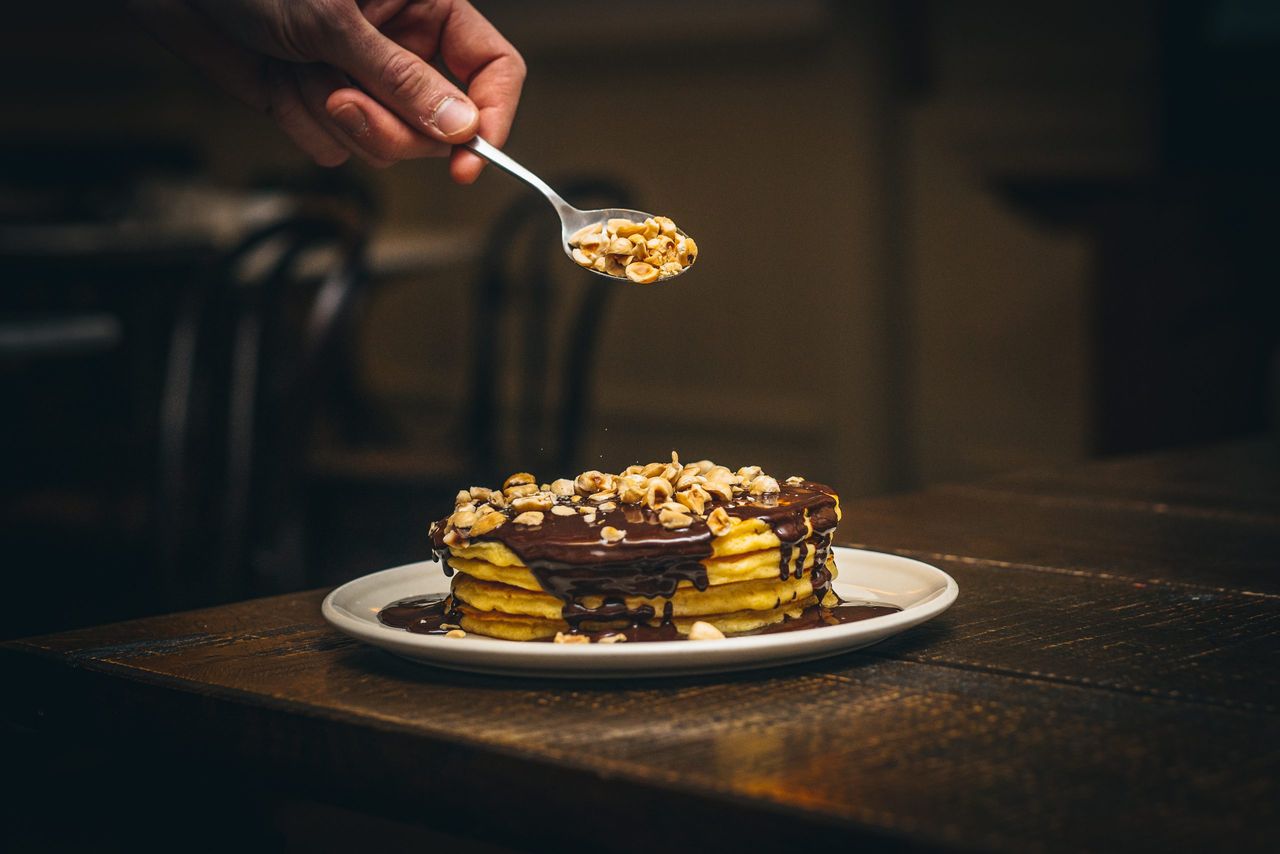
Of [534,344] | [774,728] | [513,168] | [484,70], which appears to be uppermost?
[484,70]

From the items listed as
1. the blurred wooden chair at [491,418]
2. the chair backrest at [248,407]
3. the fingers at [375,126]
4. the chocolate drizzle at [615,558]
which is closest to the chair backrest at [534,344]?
the blurred wooden chair at [491,418]

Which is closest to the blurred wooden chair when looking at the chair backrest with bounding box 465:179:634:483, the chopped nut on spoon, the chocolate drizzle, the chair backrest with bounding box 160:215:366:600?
the chair backrest with bounding box 465:179:634:483

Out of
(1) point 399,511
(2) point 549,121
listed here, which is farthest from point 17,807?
(2) point 549,121

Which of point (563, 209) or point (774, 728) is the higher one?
point (563, 209)

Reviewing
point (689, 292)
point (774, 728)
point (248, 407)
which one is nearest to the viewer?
point (774, 728)

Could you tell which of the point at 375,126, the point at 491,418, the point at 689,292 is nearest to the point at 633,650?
the point at 375,126

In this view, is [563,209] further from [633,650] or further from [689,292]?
[689,292]

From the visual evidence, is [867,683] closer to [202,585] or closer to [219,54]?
[219,54]

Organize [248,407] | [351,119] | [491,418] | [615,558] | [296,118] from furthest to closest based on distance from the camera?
1. [491,418]
2. [248,407]
3. [296,118]
4. [351,119]
5. [615,558]
